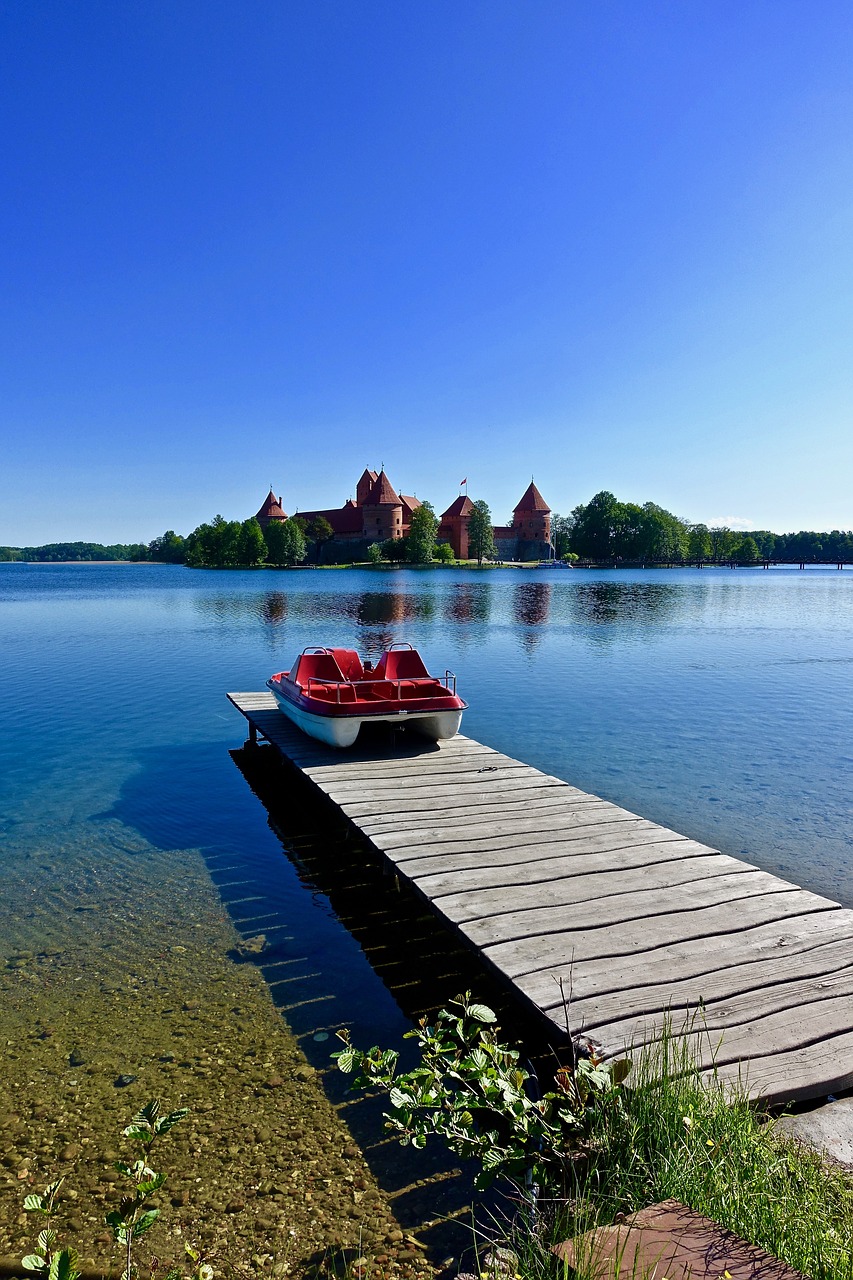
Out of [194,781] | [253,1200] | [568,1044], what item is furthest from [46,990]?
[194,781]

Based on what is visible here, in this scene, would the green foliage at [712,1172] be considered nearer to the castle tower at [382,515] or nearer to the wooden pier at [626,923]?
the wooden pier at [626,923]

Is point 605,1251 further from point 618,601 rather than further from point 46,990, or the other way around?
point 618,601

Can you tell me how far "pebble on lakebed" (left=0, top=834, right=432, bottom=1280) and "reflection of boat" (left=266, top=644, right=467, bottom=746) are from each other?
11.5ft

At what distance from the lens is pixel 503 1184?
12.0 feet

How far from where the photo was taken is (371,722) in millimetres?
9594

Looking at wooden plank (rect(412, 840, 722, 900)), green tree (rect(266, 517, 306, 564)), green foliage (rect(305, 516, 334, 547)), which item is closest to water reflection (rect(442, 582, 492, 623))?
wooden plank (rect(412, 840, 722, 900))

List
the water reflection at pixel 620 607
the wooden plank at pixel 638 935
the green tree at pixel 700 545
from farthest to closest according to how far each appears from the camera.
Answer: the green tree at pixel 700 545
the water reflection at pixel 620 607
the wooden plank at pixel 638 935

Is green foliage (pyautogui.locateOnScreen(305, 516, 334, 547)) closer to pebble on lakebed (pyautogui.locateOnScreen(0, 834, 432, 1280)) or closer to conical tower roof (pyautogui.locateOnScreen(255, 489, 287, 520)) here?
conical tower roof (pyautogui.locateOnScreen(255, 489, 287, 520))

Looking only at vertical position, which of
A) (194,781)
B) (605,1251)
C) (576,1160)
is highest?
(605,1251)

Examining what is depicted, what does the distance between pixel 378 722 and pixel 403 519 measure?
11886cm

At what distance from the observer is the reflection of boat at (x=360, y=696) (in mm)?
9320

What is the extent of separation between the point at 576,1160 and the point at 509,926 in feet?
5.91

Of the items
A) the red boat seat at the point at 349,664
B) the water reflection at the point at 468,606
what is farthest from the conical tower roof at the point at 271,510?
the red boat seat at the point at 349,664

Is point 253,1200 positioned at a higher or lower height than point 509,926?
lower
